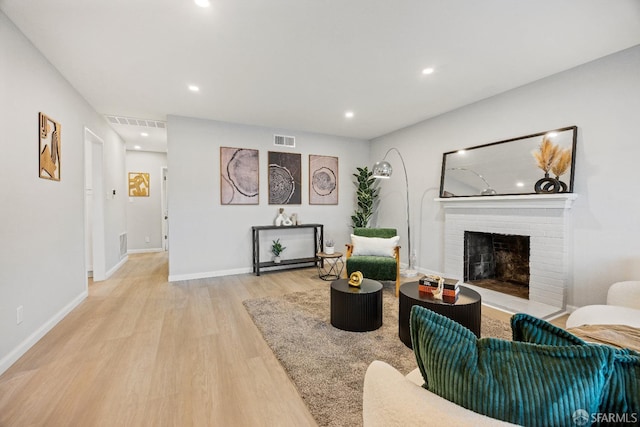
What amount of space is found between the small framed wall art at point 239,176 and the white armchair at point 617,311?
14.3 feet

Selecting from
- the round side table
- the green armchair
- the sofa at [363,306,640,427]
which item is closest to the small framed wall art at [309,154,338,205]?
the round side table

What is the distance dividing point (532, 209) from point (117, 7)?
4496mm

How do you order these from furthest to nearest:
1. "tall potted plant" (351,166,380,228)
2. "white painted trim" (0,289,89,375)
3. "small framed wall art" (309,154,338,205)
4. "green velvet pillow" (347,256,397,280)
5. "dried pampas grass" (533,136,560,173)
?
"tall potted plant" (351,166,380,228) → "small framed wall art" (309,154,338,205) → "green velvet pillow" (347,256,397,280) → "dried pampas grass" (533,136,560,173) → "white painted trim" (0,289,89,375)

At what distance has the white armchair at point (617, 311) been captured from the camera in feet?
5.82

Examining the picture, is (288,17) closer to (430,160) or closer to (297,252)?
(430,160)

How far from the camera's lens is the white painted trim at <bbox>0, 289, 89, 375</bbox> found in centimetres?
203

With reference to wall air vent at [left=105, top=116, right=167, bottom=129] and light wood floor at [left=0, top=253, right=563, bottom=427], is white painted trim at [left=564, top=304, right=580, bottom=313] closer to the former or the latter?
light wood floor at [left=0, top=253, right=563, bottom=427]

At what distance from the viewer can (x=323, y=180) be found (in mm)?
5598

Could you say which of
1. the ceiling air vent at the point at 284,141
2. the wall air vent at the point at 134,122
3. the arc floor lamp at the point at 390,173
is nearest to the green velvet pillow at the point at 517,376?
the arc floor lamp at the point at 390,173

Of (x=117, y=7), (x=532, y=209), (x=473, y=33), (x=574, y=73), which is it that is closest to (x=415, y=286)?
(x=532, y=209)

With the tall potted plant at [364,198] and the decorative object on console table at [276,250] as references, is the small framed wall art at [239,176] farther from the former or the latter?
the tall potted plant at [364,198]

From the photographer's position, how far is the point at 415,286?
263 cm

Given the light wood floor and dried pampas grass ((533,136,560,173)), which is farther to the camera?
dried pampas grass ((533,136,560,173))

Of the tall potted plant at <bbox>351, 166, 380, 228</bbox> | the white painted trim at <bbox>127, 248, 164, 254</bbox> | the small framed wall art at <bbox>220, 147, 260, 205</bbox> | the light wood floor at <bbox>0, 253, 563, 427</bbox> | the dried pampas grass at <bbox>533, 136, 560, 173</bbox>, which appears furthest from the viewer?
the white painted trim at <bbox>127, 248, 164, 254</bbox>
